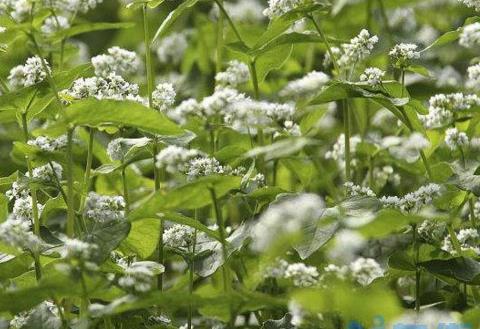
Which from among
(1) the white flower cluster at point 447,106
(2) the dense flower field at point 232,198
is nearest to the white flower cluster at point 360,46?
(2) the dense flower field at point 232,198

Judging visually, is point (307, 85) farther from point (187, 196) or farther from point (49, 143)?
point (49, 143)

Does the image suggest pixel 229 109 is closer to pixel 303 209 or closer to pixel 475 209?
pixel 303 209

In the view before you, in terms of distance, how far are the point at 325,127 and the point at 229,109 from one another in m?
2.19

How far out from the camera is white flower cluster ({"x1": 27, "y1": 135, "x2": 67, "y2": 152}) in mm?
2537

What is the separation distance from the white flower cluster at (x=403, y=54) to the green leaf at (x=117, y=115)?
2.40ft

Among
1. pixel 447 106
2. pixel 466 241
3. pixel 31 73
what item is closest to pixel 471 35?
pixel 447 106

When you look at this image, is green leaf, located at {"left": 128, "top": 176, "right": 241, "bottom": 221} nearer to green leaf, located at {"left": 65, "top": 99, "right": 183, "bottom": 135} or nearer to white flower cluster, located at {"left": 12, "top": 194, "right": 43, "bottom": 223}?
green leaf, located at {"left": 65, "top": 99, "right": 183, "bottom": 135}

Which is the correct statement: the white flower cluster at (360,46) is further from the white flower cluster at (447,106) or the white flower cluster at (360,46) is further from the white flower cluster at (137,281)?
the white flower cluster at (137,281)

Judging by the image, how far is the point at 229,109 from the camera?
A: 7.35ft

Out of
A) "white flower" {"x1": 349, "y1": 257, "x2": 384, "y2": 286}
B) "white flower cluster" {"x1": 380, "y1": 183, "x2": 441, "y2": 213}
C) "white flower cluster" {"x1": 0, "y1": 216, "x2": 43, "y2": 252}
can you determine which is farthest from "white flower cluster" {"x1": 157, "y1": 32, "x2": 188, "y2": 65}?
"white flower" {"x1": 349, "y1": 257, "x2": 384, "y2": 286}

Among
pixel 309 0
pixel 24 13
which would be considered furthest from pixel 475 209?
pixel 24 13

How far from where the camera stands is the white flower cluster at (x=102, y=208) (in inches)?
102

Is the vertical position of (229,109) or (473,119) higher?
(229,109)

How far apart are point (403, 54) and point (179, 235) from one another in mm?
817
